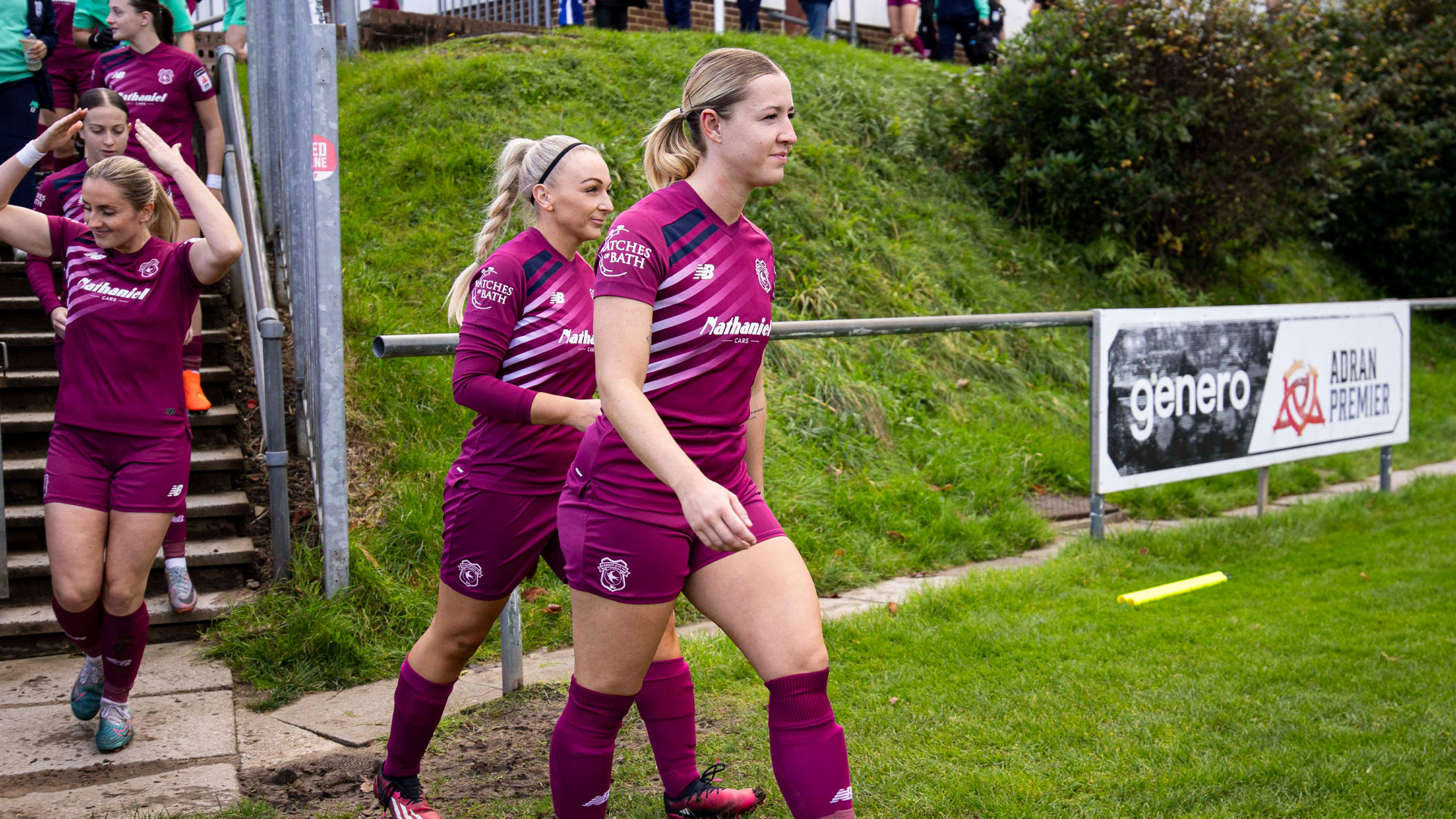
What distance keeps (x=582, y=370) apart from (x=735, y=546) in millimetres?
1206

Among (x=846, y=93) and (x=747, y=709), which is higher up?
(x=846, y=93)

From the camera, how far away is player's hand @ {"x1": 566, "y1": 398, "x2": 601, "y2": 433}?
3.25m

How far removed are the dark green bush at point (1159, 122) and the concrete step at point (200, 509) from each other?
26.6 feet

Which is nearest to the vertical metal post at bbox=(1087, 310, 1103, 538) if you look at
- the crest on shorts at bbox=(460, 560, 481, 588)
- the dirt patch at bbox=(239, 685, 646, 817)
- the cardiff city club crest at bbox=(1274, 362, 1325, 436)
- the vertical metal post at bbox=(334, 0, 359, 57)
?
the cardiff city club crest at bbox=(1274, 362, 1325, 436)

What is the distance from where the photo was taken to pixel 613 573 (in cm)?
276

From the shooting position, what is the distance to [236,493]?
621cm

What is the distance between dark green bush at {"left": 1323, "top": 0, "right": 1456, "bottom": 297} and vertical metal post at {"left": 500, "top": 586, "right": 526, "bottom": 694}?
12.2 metres

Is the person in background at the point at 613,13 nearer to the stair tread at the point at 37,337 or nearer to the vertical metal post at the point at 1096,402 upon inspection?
the stair tread at the point at 37,337

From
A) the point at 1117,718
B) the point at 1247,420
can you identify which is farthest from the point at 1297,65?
the point at 1117,718

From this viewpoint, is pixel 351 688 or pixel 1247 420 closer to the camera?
pixel 351 688

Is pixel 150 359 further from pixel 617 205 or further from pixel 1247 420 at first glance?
pixel 1247 420

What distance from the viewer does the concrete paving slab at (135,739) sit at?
4109mm

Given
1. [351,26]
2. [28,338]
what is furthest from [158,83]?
[351,26]

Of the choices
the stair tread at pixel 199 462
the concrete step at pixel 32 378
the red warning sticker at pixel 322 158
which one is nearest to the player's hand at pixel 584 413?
the red warning sticker at pixel 322 158
